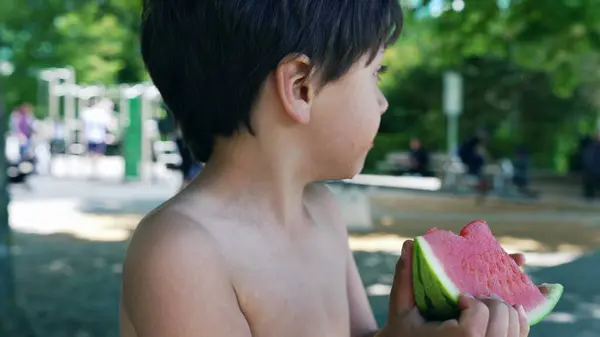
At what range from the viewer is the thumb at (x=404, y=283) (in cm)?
142

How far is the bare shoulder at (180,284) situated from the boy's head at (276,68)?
0.20 metres

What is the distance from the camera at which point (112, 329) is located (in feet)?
20.0

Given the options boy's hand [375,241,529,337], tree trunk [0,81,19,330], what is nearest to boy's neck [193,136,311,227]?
boy's hand [375,241,529,337]

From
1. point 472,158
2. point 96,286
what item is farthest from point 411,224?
point 472,158

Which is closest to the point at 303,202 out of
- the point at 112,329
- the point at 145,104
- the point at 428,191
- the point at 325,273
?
the point at 325,273

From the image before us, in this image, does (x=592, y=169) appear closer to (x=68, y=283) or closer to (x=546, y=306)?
(x=68, y=283)

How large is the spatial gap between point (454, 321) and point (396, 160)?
2433 cm

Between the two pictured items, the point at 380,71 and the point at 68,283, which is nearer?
the point at 380,71

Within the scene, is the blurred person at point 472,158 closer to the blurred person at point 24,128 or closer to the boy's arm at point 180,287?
the blurred person at point 24,128

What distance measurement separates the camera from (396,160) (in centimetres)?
2547

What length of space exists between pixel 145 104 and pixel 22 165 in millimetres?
3082

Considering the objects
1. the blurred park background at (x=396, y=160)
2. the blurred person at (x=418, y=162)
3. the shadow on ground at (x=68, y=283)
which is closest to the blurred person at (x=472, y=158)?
the blurred park background at (x=396, y=160)

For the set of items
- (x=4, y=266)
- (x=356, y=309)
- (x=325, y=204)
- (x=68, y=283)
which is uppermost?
(x=325, y=204)

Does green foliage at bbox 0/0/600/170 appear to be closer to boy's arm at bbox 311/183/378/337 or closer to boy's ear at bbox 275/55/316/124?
boy's arm at bbox 311/183/378/337
